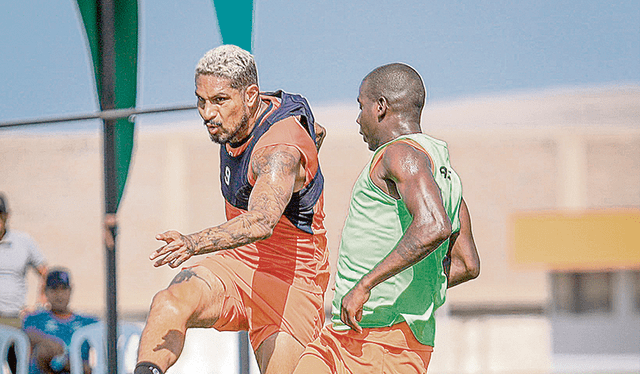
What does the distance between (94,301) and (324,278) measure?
34.0 m

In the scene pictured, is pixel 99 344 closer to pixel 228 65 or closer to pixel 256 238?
pixel 228 65

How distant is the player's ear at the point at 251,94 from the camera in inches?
145

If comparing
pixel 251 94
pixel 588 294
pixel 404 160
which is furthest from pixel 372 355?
pixel 588 294

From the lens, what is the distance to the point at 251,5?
5738mm

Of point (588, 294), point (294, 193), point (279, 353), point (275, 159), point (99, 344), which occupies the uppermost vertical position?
point (275, 159)

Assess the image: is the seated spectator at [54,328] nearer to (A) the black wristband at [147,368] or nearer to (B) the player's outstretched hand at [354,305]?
(A) the black wristband at [147,368]

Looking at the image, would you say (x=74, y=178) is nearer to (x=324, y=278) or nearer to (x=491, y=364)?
(x=491, y=364)

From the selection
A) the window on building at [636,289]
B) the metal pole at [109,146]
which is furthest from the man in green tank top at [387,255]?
the window on building at [636,289]

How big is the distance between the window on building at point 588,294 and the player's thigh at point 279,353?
Answer: 30510 millimetres

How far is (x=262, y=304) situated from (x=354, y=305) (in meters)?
0.89

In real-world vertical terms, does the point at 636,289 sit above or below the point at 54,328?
below

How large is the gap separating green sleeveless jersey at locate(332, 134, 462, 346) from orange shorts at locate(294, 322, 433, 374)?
0.10ft

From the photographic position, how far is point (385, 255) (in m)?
3.23

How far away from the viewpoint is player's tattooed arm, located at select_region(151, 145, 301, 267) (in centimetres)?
283
